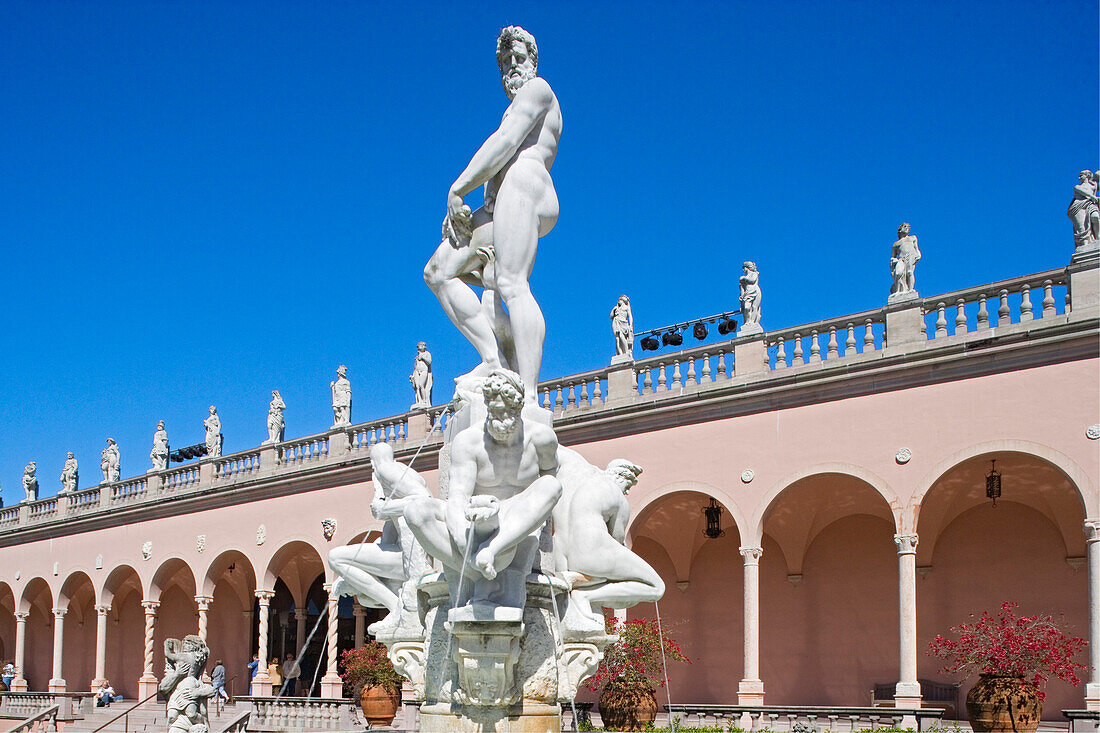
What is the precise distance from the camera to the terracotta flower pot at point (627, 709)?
55.4 ft

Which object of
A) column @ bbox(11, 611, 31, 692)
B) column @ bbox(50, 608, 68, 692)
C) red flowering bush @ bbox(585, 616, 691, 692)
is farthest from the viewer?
column @ bbox(11, 611, 31, 692)

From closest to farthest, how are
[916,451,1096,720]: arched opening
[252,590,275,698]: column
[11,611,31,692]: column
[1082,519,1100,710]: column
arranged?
[1082,519,1100,710]: column < [916,451,1096,720]: arched opening < [252,590,275,698]: column < [11,611,31,692]: column

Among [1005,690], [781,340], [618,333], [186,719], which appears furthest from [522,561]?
[618,333]

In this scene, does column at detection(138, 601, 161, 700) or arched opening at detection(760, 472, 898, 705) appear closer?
arched opening at detection(760, 472, 898, 705)

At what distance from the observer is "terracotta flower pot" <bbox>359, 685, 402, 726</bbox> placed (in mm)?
19703

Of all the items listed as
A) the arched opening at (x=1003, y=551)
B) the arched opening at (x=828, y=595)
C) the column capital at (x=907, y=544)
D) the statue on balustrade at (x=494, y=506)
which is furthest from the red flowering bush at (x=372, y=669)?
the statue on balustrade at (x=494, y=506)

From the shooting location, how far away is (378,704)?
19.8 meters

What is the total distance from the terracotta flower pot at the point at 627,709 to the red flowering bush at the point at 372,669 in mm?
3994

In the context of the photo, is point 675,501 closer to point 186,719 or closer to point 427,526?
point 186,719

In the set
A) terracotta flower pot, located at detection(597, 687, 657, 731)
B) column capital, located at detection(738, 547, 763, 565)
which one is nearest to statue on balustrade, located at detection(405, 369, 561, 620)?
terracotta flower pot, located at detection(597, 687, 657, 731)

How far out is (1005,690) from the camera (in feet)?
48.2

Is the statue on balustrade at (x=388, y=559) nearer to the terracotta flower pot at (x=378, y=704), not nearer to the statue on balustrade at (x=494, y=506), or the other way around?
the statue on balustrade at (x=494, y=506)

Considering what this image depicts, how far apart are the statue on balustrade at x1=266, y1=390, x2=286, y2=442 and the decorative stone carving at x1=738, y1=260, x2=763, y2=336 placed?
541 inches

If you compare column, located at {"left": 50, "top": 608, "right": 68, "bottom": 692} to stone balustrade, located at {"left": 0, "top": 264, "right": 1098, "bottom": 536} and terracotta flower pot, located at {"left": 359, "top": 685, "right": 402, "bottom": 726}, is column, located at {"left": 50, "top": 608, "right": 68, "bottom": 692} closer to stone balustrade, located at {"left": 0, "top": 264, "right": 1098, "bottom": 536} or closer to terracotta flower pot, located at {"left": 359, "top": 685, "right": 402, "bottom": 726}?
stone balustrade, located at {"left": 0, "top": 264, "right": 1098, "bottom": 536}
